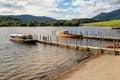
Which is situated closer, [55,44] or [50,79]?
[50,79]

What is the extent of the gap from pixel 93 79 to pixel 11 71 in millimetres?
15187

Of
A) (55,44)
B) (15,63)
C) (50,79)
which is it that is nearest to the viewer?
(50,79)

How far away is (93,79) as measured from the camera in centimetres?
2595

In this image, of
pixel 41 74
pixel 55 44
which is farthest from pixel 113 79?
pixel 55 44

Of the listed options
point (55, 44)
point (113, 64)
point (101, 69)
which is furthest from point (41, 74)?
point (55, 44)

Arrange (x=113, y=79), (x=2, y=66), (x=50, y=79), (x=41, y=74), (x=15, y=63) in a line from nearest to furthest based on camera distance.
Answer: (x=113, y=79) → (x=50, y=79) → (x=41, y=74) → (x=2, y=66) → (x=15, y=63)

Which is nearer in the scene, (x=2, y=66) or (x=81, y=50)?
(x=2, y=66)

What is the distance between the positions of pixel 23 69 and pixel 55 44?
3144 centimetres

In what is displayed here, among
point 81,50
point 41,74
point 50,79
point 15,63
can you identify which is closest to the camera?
point 50,79

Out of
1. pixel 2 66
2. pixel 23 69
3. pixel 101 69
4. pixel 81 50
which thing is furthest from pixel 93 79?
pixel 81 50

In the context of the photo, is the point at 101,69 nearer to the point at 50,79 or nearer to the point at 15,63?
the point at 50,79

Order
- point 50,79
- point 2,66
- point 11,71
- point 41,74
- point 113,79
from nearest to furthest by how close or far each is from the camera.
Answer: point 113,79
point 50,79
point 41,74
point 11,71
point 2,66

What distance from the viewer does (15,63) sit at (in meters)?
42.1

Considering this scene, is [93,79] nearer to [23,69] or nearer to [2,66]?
[23,69]
